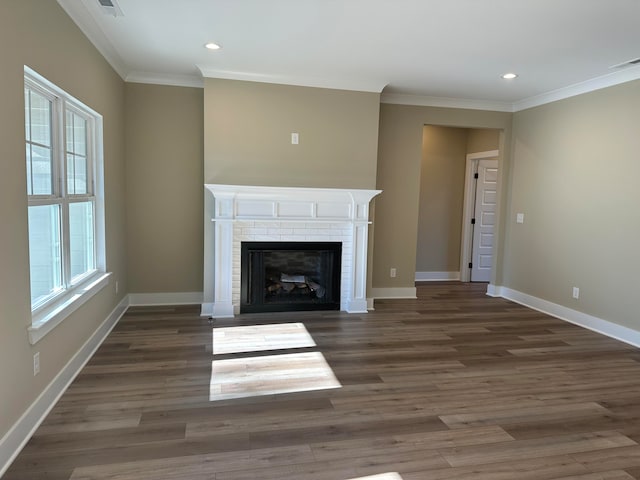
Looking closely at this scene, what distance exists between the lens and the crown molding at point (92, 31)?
2815 millimetres

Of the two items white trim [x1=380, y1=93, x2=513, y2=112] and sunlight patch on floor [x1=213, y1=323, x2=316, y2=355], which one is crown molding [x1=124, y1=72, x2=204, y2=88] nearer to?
white trim [x1=380, y1=93, x2=513, y2=112]

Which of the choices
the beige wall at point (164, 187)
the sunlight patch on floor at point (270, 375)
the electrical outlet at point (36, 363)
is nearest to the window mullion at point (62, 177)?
the electrical outlet at point (36, 363)

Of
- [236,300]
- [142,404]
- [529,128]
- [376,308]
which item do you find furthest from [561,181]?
[142,404]

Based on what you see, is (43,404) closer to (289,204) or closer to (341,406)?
(341,406)

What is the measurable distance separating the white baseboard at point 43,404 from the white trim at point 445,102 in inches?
164

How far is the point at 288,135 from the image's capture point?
15.7 ft

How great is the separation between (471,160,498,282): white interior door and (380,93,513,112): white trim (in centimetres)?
123

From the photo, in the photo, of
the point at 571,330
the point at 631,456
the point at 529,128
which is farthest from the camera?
the point at 529,128

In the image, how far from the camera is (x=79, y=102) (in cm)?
317

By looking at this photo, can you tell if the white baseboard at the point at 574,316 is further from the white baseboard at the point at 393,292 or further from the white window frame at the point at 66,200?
the white window frame at the point at 66,200

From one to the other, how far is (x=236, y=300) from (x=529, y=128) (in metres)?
4.31

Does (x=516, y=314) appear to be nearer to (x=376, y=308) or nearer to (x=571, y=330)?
(x=571, y=330)

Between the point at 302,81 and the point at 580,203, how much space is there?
3395mm

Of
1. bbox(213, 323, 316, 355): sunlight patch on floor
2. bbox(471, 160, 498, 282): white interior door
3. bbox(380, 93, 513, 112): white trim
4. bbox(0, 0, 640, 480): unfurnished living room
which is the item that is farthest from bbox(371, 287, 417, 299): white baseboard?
bbox(380, 93, 513, 112): white trim
